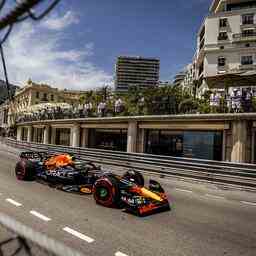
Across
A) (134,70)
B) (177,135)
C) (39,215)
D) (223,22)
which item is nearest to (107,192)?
(39,215)

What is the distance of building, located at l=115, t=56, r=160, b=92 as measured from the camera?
183m

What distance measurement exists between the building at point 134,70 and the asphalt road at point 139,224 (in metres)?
171

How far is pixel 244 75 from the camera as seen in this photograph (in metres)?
16.4

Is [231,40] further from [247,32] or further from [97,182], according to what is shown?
[97,182]

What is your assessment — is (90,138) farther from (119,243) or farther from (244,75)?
(119,243)

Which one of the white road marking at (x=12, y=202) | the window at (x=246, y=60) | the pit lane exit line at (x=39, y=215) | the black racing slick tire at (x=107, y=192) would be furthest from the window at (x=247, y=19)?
the pit lane exit line at (x=39, y=215)

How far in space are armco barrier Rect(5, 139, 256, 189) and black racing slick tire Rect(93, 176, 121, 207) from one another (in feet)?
19.8

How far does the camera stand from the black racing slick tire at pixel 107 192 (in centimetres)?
703

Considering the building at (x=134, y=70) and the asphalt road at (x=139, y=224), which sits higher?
the building at (x=134, y=70)

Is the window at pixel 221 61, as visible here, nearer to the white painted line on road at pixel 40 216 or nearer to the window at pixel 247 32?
the window at pixel 247 32

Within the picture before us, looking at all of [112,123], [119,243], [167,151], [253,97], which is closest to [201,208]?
[119,243]

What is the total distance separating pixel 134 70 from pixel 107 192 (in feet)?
602

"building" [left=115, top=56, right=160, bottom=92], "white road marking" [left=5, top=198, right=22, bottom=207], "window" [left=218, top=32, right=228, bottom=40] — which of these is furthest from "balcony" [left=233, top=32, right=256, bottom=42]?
"building" [left=115, top=56, right=160, bottom=92]

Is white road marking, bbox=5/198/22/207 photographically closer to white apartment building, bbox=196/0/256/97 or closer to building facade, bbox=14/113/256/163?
building facade, bbox=14/113/256/163
